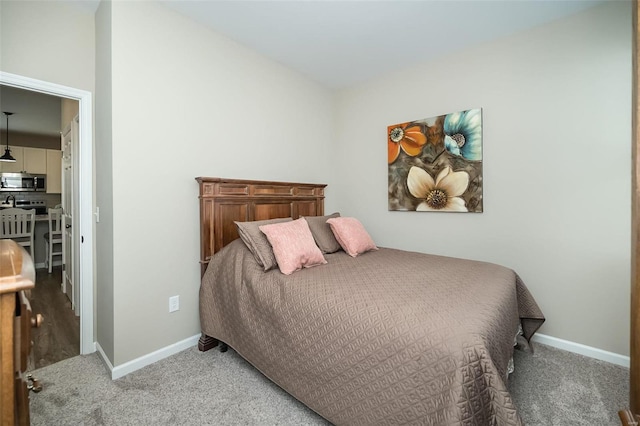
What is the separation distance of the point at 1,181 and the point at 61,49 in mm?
5337

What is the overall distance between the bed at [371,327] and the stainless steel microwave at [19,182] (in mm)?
5616

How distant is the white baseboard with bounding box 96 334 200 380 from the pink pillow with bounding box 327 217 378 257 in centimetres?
149

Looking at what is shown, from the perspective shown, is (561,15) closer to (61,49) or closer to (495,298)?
(495,298)

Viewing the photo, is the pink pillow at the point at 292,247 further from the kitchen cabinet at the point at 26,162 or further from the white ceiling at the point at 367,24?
the kitchen cabinet at the point at 26,162

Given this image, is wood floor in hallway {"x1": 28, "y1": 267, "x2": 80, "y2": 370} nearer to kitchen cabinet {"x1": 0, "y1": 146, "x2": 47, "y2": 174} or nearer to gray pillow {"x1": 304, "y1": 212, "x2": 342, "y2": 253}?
gray pillow {"x1": 304, "y1": 212, "x2": 342, "y2": 253}

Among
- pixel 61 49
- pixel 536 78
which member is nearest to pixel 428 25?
pixel 536 78

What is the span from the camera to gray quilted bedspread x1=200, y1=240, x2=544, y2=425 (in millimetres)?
1099

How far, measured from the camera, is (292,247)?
208cm

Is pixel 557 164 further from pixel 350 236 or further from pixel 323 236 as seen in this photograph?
pixel 323 236

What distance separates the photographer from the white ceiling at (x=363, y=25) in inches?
83.6

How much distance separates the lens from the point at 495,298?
1529 mm

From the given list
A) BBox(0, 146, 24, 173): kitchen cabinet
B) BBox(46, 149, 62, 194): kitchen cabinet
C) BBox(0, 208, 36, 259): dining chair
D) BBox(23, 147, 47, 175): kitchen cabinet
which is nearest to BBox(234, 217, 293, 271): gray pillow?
BBox(0, 208, 36, 259): dining chair

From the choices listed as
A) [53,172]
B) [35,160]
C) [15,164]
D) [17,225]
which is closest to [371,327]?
[17,225]

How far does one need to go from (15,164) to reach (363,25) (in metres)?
6.91
